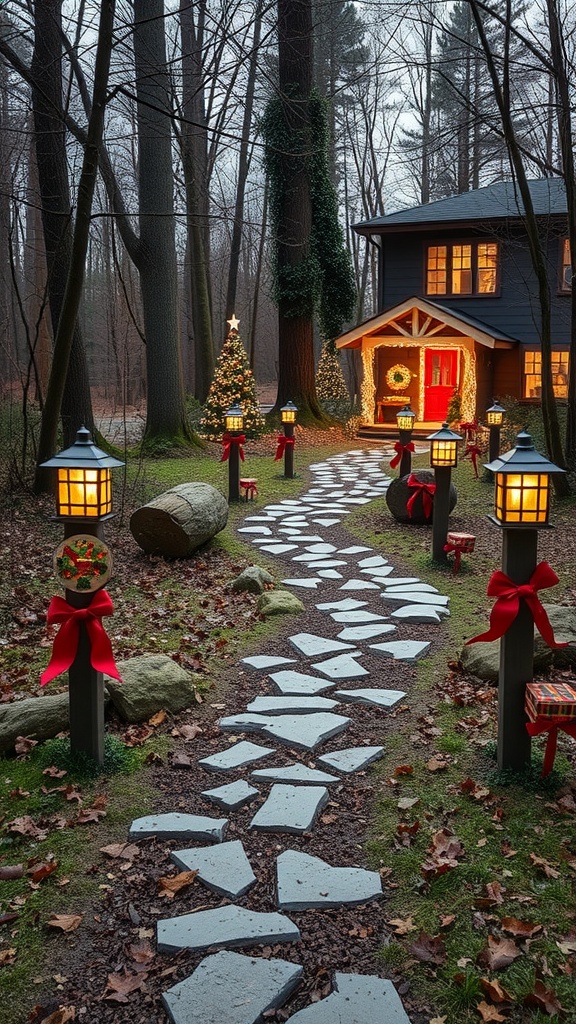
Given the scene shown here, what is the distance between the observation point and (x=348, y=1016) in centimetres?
260

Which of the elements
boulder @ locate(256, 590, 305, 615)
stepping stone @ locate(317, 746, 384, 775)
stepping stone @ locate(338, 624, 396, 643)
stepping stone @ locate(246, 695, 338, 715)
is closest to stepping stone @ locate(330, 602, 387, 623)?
stepping stone @ locate(338, 624, 396, 643)

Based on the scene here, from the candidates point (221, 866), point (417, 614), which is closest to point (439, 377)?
point (417, 614)

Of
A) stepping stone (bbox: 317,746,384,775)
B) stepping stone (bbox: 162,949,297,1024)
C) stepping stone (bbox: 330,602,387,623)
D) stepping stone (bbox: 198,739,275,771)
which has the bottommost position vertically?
stepping stone (bbox: 162,949,297,1024)

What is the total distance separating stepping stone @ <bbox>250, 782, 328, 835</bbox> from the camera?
3760 millimetres

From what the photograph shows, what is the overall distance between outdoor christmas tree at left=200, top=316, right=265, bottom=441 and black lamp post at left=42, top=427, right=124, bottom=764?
14969mm

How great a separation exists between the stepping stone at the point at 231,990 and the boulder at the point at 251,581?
15.7ft

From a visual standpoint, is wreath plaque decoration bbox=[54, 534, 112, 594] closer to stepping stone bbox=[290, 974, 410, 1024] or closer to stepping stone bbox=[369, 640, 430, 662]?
stepping stone bbox=[290, 974, 410, 1024]

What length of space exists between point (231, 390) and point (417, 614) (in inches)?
519

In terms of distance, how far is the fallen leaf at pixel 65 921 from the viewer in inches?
121

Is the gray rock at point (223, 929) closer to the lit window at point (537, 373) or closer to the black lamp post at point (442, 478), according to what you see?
the black lamp post at point (442, 478)

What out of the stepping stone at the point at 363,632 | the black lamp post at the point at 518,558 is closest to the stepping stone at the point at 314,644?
the stepping stone at the point at 363,632

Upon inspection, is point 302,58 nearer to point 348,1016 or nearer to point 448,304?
point 448,304

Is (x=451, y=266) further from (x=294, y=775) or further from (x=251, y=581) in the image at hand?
(x=294, y=775)

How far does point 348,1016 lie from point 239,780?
1.70 metres
